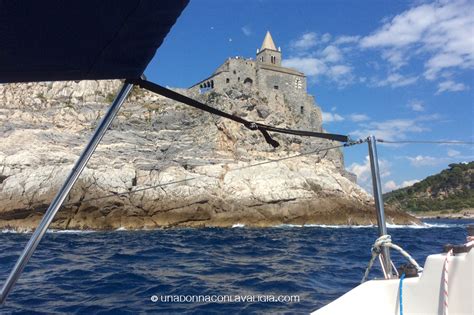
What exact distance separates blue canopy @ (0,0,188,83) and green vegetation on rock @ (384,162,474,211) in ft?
417

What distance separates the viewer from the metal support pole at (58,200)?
3.11 m

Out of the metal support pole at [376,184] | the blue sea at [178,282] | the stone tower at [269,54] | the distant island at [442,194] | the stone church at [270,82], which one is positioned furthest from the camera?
the distant island at [442,194]

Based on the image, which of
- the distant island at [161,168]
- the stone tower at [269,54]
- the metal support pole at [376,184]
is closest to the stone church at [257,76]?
the stone tower at [269,54]

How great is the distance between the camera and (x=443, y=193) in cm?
13650

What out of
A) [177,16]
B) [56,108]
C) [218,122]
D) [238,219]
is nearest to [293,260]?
[177,16]

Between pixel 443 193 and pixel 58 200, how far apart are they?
148200mm

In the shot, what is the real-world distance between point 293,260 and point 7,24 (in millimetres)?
11597

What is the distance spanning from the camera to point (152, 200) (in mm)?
41781

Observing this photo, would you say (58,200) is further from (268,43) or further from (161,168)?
(268,43)

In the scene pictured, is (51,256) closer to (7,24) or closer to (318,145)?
(7,24)

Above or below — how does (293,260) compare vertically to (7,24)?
below

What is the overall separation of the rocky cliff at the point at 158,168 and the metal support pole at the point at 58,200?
1280 inches

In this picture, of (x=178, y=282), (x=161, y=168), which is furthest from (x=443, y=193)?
(x=178, y=282)

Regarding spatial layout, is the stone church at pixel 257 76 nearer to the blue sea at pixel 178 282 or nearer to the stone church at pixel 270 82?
the stone church at pixel 270 82
